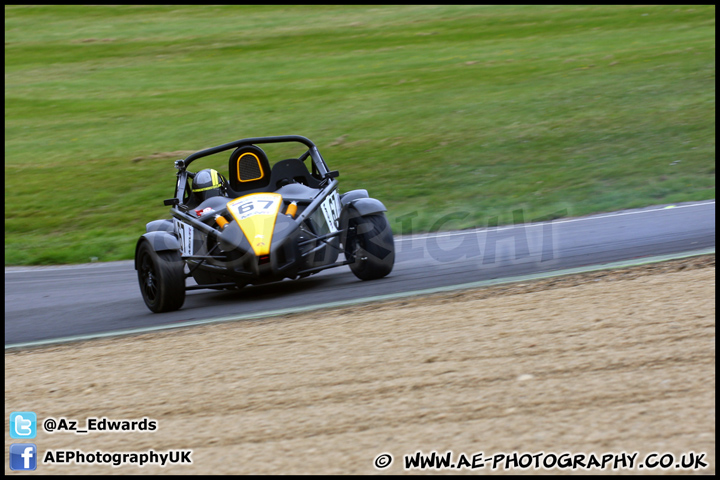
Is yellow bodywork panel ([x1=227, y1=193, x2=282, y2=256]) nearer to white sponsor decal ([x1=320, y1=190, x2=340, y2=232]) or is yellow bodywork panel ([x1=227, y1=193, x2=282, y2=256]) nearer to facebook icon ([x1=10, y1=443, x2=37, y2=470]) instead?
white sponsor decal ([x1=320, y1=190, x2=340, y2=232])

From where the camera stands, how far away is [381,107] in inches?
848

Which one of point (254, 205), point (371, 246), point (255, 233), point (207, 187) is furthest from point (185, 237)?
point (371, 246)

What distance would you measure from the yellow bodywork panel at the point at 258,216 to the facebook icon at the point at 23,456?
3.23 meters

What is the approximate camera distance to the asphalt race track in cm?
736

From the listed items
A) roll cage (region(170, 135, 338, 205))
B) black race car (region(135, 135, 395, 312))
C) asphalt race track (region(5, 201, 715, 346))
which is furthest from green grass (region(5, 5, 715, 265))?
black race car (region(135, 135, 395, 312))

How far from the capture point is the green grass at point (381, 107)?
44.1ft

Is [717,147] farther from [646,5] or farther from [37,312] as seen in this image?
[646,5]

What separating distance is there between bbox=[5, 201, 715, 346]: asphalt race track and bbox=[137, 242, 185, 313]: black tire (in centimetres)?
11

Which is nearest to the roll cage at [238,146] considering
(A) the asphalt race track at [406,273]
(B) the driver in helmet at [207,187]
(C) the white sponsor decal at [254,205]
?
(B) the driver in helmet at [207,187]

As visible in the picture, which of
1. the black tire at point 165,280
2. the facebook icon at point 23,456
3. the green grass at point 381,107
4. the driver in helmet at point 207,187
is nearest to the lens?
the facebook icon at point 23,456

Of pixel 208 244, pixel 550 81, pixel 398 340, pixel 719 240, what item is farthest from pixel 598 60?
pixel 398 340

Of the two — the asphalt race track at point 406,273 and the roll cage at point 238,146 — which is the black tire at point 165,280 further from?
the roll cage at point 238,146

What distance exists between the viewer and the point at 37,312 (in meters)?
8.20

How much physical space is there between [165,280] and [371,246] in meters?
1.94
